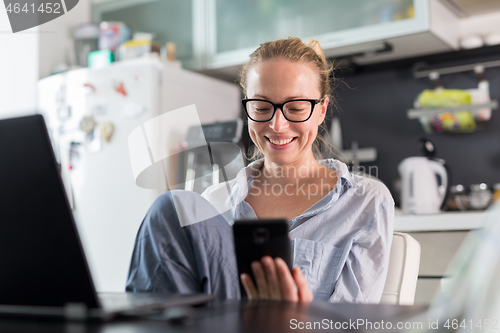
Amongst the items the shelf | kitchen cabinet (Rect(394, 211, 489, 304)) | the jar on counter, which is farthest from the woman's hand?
the shelf

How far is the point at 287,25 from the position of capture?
2.22m

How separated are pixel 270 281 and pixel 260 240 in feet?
0.22

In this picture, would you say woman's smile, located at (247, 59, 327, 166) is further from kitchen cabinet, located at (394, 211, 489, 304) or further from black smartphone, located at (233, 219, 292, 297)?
kitchen cabinet, located at (394, 211, 489, 304)

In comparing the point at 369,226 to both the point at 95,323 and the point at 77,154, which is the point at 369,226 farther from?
the point at 77,154

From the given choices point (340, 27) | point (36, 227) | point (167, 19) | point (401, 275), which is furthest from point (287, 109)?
point (167, 19)

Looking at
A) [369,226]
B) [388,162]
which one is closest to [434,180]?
[388,162]

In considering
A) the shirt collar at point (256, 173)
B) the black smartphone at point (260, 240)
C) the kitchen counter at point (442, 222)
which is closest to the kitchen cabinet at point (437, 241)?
the kitchen counter at point (442, 222)

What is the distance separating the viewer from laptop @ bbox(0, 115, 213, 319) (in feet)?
1.38

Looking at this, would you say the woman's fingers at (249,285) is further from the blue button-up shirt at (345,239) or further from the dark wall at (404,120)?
the dark wall at (404,120)

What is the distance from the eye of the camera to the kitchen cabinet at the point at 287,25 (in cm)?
197

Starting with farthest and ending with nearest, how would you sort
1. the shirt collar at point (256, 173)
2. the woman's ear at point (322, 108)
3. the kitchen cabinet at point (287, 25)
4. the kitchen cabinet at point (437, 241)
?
1. the kitchen cabinet at point (287, 25)
2. the kitchen cabinet at point (437, 241)
3. the woman's ear at point (322, 108)
4. the shirt collar at point (256, 173)

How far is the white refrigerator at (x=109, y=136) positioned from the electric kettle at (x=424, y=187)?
1.01 metres

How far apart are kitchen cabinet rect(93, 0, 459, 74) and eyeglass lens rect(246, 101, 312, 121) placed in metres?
1.04

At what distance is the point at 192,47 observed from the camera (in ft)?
8.18
